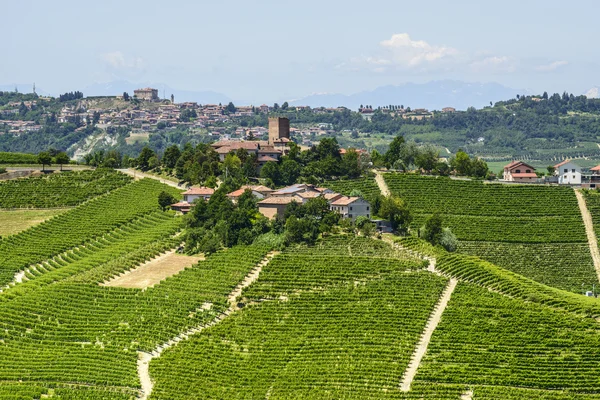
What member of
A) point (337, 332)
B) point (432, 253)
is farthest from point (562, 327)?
point (432, 253)

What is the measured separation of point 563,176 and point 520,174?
4308 mm

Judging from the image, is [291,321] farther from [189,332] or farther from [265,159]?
[265,159]

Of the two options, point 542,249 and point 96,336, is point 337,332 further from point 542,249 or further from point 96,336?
point 542,249

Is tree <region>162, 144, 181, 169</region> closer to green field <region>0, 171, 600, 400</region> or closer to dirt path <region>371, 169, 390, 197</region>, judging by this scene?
dirt path <region>371, 169, 390, 197</region>

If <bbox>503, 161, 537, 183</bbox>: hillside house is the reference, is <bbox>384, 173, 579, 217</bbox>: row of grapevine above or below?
below

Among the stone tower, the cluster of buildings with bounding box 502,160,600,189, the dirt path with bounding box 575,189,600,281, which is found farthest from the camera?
the stone tower

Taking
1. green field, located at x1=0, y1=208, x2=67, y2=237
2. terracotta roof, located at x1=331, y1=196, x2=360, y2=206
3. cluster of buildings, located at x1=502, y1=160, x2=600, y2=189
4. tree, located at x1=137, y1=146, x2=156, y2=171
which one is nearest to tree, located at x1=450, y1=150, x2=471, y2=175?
cluster of buildings, located at x1=502, y1=160, x2=600, y2=189

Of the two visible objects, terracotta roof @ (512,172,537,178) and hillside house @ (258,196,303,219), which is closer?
hillside house @ (258,196,303,219)

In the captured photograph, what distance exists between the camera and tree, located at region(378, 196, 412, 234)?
7275 cm

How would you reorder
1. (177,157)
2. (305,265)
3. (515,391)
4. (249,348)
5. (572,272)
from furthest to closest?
(177,157), (572,272), (305,265), (249,348), (515,391)

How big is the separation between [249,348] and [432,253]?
18.9m

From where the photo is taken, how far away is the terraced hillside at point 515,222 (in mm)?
73938

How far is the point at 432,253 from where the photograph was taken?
65.2 meters

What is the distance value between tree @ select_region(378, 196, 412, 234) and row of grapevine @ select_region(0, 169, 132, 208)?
85.2 feet
